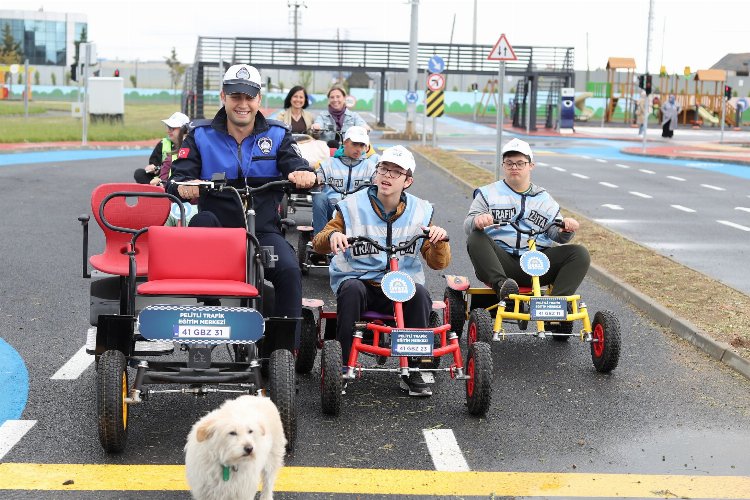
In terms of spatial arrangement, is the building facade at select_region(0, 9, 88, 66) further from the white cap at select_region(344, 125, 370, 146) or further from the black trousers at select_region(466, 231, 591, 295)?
the black trousers at select_region(466, 231, 591, 295)

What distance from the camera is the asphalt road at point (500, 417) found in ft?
19.1

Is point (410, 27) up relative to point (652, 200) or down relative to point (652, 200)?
up

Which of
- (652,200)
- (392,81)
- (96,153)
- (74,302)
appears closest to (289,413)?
(74,302)

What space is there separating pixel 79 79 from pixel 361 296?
3262 centimetres

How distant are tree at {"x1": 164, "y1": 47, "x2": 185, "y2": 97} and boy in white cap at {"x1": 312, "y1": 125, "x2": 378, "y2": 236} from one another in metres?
83.0

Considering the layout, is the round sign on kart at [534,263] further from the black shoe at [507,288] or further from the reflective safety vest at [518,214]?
the reflective safety vest at [518,214]

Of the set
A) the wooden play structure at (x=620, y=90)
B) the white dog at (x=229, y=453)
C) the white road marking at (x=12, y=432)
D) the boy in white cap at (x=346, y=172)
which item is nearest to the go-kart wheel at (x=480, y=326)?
the white road marking at (x=12, y=432)

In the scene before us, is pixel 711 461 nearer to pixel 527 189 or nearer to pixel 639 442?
pixel 639 442

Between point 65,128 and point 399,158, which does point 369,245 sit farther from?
point 65,128

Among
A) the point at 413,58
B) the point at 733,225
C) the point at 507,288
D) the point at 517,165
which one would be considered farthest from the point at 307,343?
the point at 413,58

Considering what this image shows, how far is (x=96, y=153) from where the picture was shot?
1247 inches

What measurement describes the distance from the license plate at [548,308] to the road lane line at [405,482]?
7.79 ft

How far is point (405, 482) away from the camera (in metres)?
5.52

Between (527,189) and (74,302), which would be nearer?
(527,189)
